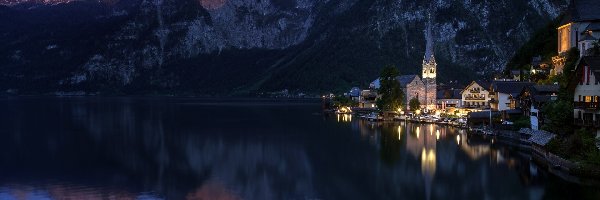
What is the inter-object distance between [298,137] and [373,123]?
27006 millimetres

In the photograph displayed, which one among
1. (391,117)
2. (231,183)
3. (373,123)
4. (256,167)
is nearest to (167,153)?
(256,167)

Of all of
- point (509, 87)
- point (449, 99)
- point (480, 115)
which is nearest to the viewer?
point (480, 115)

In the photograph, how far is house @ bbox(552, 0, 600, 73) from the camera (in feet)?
247

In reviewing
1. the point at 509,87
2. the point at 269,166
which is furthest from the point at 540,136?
the point at 509,87

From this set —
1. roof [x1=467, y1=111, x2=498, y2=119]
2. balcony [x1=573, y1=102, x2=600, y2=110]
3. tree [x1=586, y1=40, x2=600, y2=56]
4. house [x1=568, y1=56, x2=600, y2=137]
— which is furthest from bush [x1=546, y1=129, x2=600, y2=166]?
roof [x1=467, y1=111, x2=498, y2=119]

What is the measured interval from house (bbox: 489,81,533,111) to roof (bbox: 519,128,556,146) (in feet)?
68.9

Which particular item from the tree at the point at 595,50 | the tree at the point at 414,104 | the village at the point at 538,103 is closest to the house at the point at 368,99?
the village at the point at 538,103

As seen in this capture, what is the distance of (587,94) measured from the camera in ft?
177

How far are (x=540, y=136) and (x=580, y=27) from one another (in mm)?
22988

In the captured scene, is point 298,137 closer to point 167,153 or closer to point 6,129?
point 167,153

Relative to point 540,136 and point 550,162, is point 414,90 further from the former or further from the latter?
point 550,162

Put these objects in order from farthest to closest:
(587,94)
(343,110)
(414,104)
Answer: (343,110) < (414,104) < (587,94)

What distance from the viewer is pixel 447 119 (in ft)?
341

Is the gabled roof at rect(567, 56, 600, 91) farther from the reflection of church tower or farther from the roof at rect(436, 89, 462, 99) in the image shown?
the reflection of church tower
